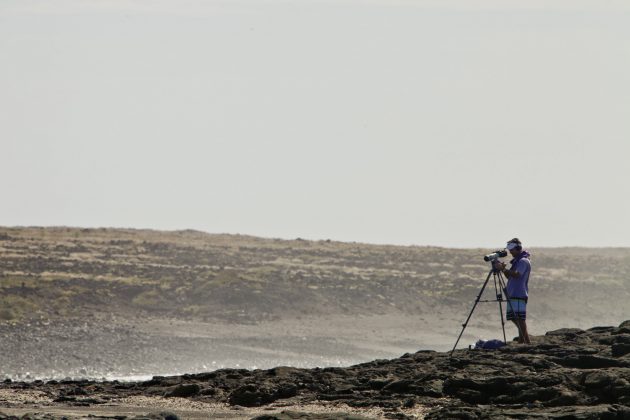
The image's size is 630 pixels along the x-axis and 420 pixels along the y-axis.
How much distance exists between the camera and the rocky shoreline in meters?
20.2

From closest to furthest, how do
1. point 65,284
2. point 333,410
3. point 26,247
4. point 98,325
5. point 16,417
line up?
point 16,417
point 333,410
point 98,325
point 65,284
point 26,247

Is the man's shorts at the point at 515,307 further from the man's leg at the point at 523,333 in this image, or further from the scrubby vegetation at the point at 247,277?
the scrubby vegetation at the point at 247,277

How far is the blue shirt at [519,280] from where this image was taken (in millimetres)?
25188

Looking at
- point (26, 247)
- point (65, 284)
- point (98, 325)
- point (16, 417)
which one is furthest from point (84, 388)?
point (26, 247)

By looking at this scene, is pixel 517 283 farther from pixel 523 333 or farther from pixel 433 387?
pixel 433 387

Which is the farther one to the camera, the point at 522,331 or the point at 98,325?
the point at 98,325

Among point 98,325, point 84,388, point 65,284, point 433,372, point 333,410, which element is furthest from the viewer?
point 65,284

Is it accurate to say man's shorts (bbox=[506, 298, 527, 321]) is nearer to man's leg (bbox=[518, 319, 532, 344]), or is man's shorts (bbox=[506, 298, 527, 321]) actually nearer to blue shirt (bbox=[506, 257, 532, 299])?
blue shirt (bbox=[506, 257, 532, 299])

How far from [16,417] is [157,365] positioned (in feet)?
67.7

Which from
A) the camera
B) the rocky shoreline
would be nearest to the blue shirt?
the camera

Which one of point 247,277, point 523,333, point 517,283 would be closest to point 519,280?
point 517,283

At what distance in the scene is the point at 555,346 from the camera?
25.5 meters

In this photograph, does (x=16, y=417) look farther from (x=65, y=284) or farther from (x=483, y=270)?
(x=483, y=270)

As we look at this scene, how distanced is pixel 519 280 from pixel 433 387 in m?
3.91
